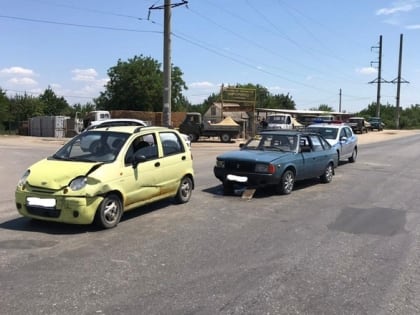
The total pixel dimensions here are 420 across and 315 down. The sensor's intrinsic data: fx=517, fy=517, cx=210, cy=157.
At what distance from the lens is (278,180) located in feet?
37.1

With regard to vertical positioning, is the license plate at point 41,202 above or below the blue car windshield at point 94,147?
below

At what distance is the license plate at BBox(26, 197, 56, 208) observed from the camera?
7492mm

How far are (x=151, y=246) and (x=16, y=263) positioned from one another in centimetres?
173

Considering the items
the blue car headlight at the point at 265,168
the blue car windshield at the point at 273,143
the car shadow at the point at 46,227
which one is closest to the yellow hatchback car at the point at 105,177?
the car shadow at the point at 46,227

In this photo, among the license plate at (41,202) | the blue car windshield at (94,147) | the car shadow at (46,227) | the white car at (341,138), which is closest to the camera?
the license plate at (41,202)

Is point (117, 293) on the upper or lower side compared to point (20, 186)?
lower

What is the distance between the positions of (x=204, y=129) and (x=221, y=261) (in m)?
30.8

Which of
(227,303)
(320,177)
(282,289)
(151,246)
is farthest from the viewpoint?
(320,177)

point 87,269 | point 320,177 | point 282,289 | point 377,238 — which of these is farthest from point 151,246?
point 320,177

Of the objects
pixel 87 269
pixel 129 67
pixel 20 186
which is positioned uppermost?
pixel 129 67

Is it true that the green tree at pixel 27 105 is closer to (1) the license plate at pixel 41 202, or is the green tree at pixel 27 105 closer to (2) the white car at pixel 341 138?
(2) the white car at pixel 341 138

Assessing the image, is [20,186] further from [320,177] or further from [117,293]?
[320,177]

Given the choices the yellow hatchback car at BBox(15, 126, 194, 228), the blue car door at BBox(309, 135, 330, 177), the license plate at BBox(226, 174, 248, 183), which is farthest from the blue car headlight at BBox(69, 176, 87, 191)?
the blue car door at BBox(309, 135, 330, 177)

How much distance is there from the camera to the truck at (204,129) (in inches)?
1430
